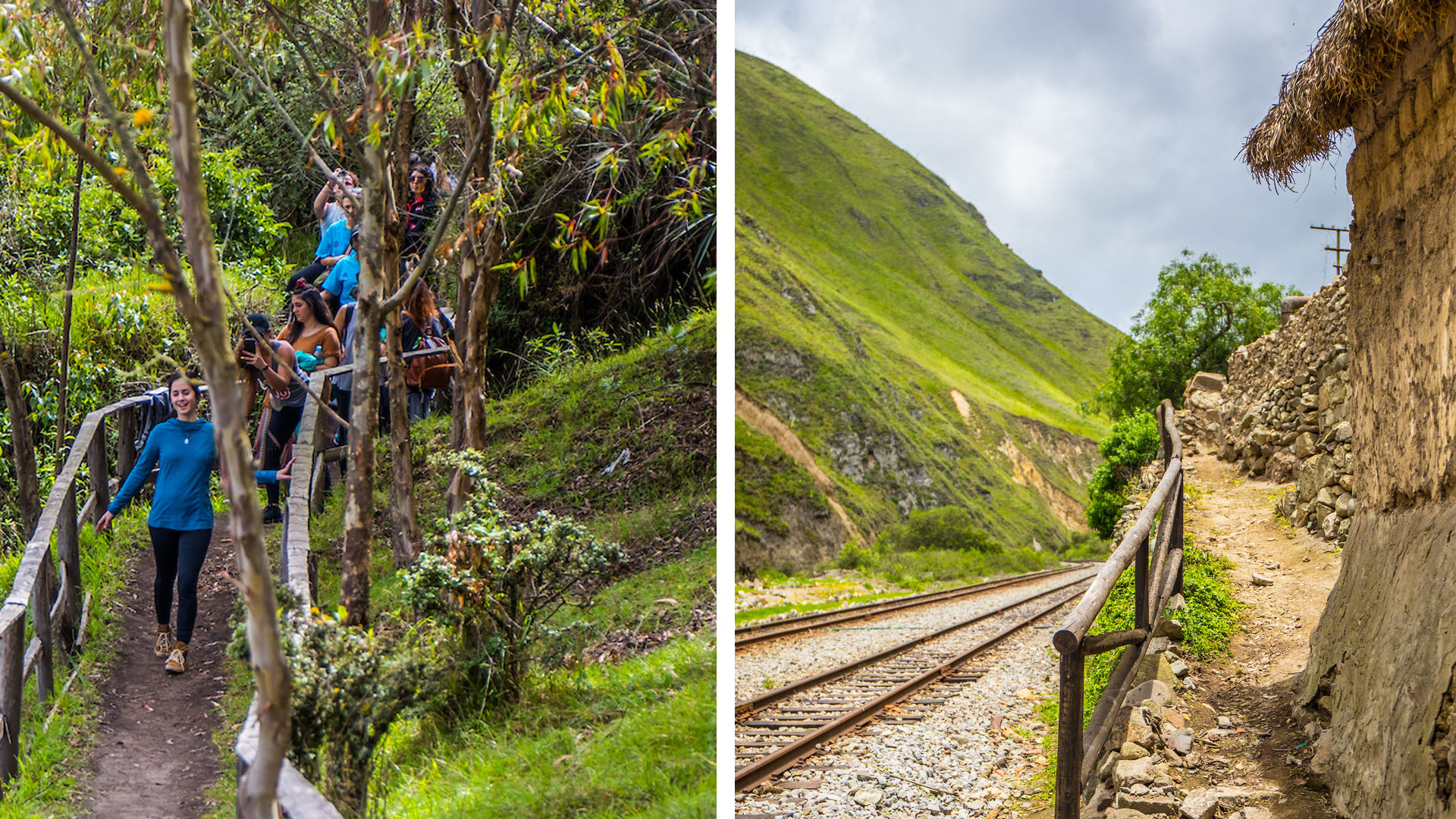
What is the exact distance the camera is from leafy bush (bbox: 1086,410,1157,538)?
2469 cm

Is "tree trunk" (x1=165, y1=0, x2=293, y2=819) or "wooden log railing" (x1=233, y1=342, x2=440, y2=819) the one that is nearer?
"tree trunk" (x1=165, y1=0, x2=293, y2=819)

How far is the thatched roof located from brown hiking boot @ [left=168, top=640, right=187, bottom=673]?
619cm

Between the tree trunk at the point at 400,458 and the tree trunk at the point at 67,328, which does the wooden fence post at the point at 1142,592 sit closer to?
the tree trunk at the point at 400,458

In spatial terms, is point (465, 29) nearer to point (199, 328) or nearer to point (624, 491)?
point (624, 491)

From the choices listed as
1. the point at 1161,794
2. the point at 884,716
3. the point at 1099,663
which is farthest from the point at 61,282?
the point at 1099,663

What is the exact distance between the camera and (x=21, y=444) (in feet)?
15.8

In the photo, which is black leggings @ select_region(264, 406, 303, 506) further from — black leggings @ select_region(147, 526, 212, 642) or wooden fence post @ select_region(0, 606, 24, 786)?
wooden fence post @ select_region(0, 606, 24, 786)

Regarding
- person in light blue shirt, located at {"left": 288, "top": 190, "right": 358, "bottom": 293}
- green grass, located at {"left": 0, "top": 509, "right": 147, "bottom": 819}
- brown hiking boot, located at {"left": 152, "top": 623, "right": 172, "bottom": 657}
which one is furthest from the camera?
person in light blue shirt, located at {"left": 288, "top": 190, "right": 358, "bottom": 293}

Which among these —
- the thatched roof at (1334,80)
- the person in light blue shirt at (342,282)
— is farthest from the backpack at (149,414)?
the thatched roof at (1334,80)

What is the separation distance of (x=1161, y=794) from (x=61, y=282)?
658cm

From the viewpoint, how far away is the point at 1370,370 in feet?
14.9

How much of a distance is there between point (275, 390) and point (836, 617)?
855cm

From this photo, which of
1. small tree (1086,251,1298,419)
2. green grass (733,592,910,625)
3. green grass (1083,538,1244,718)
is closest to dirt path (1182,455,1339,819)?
green grass (1083,538,1244,718)

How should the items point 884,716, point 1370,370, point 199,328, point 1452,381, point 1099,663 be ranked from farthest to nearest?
1. point 1099,663
2. point 884,716
3. point 1370,370
4. point 1452,381
5. point 199,328
